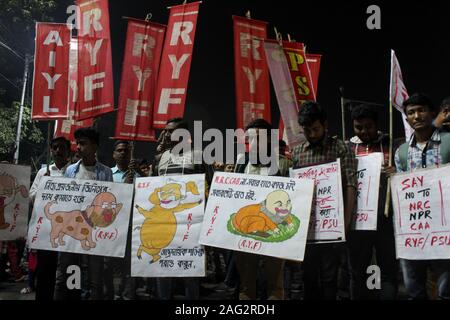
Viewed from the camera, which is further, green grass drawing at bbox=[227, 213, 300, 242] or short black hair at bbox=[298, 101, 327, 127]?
short black hair at bbox=[298, 101, 327, 127]

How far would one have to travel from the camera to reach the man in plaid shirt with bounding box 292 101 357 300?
3.81m

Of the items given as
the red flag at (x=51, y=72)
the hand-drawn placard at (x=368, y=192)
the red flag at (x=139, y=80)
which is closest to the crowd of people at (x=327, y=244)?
the hand-drawn placard at (x=368, y=192)

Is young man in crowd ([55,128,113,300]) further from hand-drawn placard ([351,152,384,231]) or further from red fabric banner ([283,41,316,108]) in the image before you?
red fabric banner ([283,41,316,108])

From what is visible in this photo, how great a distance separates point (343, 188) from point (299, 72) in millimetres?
3358

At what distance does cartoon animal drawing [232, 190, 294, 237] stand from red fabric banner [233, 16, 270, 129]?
3.60m

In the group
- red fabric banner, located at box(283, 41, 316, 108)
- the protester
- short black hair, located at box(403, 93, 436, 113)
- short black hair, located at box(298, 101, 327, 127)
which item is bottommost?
the protester

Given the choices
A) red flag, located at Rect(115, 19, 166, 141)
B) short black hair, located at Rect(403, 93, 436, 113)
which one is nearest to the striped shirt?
short black hair, located at Rect(403, 93, 436, 113)

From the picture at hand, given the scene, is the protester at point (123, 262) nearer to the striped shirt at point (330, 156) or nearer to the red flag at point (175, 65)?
the red flag at point (175, 65)

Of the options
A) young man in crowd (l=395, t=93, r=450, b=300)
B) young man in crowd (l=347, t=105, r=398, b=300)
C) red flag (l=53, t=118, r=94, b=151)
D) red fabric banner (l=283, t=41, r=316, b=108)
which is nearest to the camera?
young man in crowd (l=395, t=93, r=450, b=300)

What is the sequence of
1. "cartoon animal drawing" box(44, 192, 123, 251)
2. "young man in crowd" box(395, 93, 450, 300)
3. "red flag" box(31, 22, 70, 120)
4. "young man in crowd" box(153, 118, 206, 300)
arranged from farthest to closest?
"red flag" box(31, 22, 70, 120), "cartoon animal drawing" box(44, 192, 123, 251), "young man in crowd" box(153, 118, 206, 300), "young man in crowd" box(395, 93, 450, 300)

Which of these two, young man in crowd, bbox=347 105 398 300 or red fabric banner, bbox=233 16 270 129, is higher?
→ red fabric banner, bbox=233 16 270 129

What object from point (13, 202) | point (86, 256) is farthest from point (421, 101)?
point (13, 202)

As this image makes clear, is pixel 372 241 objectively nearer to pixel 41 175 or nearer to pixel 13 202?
pixel 13 202
